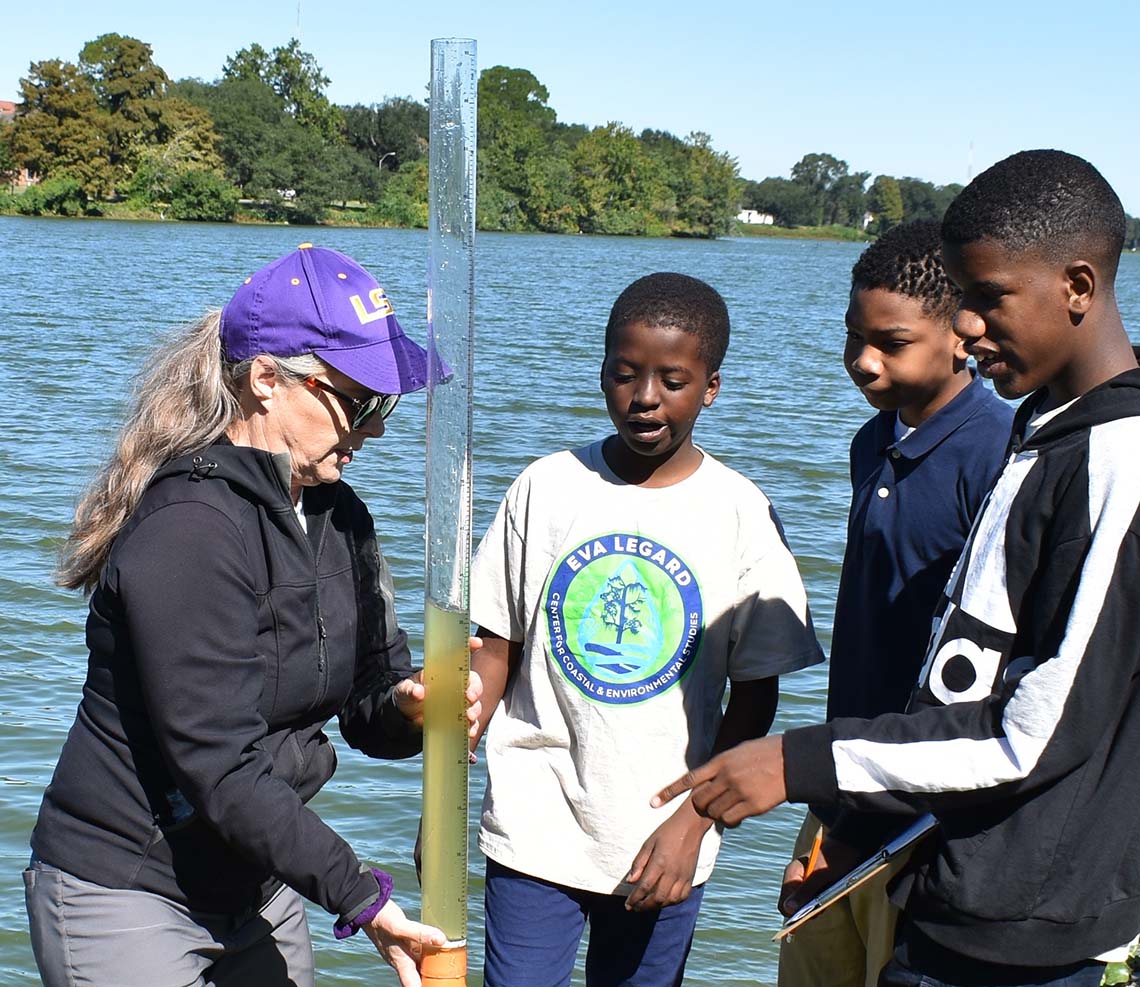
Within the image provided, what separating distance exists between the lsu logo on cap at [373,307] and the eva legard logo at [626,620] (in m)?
0.73

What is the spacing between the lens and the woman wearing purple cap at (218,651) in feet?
8.12

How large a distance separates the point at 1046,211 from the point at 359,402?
1.30m

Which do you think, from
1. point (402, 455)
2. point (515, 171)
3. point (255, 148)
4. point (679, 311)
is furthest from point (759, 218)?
point (679, 311)

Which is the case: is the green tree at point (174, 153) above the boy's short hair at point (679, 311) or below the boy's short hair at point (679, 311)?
above

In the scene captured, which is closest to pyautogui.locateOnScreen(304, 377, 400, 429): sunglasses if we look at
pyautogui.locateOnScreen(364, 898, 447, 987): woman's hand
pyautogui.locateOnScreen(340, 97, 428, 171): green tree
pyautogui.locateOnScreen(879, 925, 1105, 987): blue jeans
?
pyautogui.locateOnScreen(364, 898, 447, 987): woman's hand

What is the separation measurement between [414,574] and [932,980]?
738cm

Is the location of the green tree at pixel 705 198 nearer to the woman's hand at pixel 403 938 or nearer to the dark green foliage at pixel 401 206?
the dark green foliage at pixel 401 206

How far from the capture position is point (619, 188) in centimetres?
11706

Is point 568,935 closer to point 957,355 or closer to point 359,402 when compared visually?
point 359,402

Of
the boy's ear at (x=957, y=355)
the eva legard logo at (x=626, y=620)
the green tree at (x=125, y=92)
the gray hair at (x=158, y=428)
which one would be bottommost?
the eva legard logo at (x=626, y=620)

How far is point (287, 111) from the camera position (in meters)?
106

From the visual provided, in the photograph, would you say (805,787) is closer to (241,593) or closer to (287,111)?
(241,593)

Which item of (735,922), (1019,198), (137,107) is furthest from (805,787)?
(137,107)

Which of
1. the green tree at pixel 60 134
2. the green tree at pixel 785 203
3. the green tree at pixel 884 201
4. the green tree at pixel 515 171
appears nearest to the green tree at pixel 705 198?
the green tree at pixel 515 171
